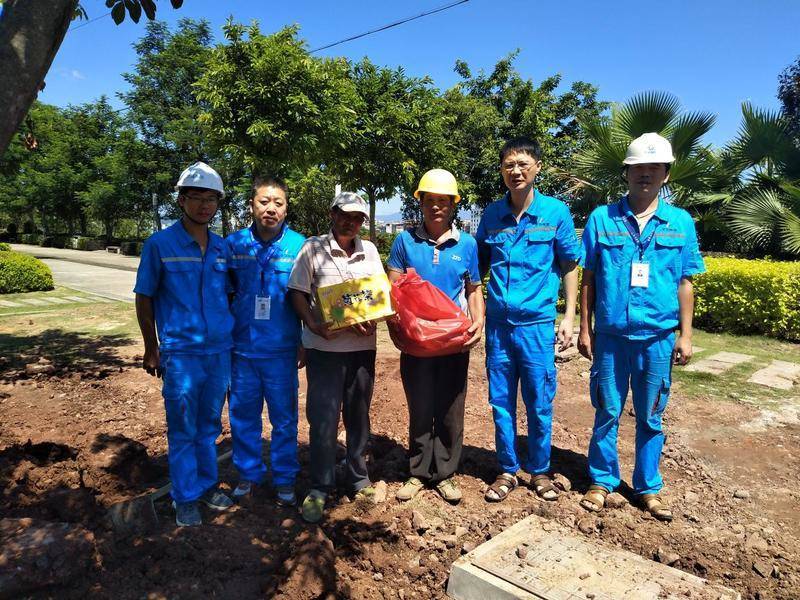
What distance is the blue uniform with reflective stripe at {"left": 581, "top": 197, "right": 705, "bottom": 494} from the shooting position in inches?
115

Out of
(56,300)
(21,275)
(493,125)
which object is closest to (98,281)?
(21,275)

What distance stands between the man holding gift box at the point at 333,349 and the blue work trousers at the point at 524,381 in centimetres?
72

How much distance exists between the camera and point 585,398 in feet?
16.9

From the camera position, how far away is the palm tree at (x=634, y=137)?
901cm

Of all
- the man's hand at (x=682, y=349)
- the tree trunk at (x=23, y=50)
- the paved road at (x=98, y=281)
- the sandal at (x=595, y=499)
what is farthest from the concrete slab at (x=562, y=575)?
the paved road at (x=98, y=281)

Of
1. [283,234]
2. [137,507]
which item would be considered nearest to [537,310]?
[283,234]

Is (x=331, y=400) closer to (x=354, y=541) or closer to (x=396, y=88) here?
(x=354, y=541)

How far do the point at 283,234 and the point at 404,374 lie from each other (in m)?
1.03

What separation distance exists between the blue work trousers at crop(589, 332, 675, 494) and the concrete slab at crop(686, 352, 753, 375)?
3.37m

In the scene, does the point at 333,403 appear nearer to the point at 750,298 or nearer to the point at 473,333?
the point at 473,333

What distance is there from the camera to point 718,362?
6.39 meters

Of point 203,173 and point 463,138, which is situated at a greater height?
point 463,138

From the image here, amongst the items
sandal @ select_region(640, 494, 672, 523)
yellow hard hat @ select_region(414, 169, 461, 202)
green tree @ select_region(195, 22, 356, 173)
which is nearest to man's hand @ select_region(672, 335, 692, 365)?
sandal @ select_region(640, 494, 672, 523)

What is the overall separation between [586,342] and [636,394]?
0.37 m
